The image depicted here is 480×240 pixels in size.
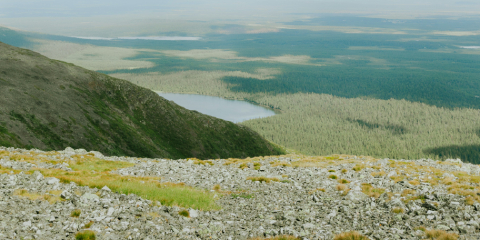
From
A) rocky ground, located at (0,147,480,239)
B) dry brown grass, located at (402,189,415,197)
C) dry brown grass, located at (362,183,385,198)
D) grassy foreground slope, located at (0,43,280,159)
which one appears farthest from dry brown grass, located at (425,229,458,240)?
grassy foreground slope, located at (0,43,280,159)

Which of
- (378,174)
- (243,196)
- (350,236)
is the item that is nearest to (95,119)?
(243,196)

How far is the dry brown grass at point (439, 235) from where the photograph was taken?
672 inches

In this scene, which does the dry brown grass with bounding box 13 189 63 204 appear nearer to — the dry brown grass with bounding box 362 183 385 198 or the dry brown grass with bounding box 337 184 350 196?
the dry brown grass with bounding box 337 184 350 196

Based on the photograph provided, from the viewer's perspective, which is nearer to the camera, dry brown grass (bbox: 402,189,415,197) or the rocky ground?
the rocky ground

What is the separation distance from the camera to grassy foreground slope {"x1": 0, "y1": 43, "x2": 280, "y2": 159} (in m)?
71.8

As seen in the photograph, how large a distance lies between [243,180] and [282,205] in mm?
9013

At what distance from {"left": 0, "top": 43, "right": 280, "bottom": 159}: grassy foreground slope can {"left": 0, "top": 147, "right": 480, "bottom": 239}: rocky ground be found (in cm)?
4488

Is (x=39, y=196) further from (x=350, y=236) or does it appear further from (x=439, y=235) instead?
(x=439, y=235)

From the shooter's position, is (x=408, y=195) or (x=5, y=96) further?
(x=5, y=96)

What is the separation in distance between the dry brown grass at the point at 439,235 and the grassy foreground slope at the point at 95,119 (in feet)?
210

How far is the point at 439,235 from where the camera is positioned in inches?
693

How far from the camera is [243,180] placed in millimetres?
33406

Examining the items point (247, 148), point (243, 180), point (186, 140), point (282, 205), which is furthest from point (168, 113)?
point (282, 205)

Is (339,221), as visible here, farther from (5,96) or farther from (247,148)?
(247,148)
